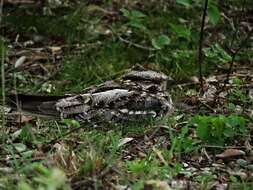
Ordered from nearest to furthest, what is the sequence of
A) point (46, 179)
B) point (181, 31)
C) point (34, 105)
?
point (46, 179)
point (34, 105)
point (181, 31)

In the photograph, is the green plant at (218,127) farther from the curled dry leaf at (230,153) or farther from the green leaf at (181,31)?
the green leaf at (181,31)

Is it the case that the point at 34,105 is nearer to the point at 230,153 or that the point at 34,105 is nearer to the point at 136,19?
the point at 230,153

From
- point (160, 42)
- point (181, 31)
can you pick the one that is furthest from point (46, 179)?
point (160, 42)

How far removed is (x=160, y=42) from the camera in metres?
5.95

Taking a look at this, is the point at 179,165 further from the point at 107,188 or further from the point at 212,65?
the point at 212,65

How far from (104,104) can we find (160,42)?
1619 mm

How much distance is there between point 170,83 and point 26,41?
1.62 m

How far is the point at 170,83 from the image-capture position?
5.34 meters

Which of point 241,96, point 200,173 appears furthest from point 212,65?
point 200,173

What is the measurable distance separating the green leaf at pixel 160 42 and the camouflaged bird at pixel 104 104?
135cm

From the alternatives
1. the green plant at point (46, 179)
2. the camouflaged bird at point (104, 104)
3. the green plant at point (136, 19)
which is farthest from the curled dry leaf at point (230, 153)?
the green plant at point (136, 19)

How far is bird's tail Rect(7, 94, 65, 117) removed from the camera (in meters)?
4.43

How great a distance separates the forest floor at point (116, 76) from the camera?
3336mm

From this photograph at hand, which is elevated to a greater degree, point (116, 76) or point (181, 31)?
point (181, 31)
